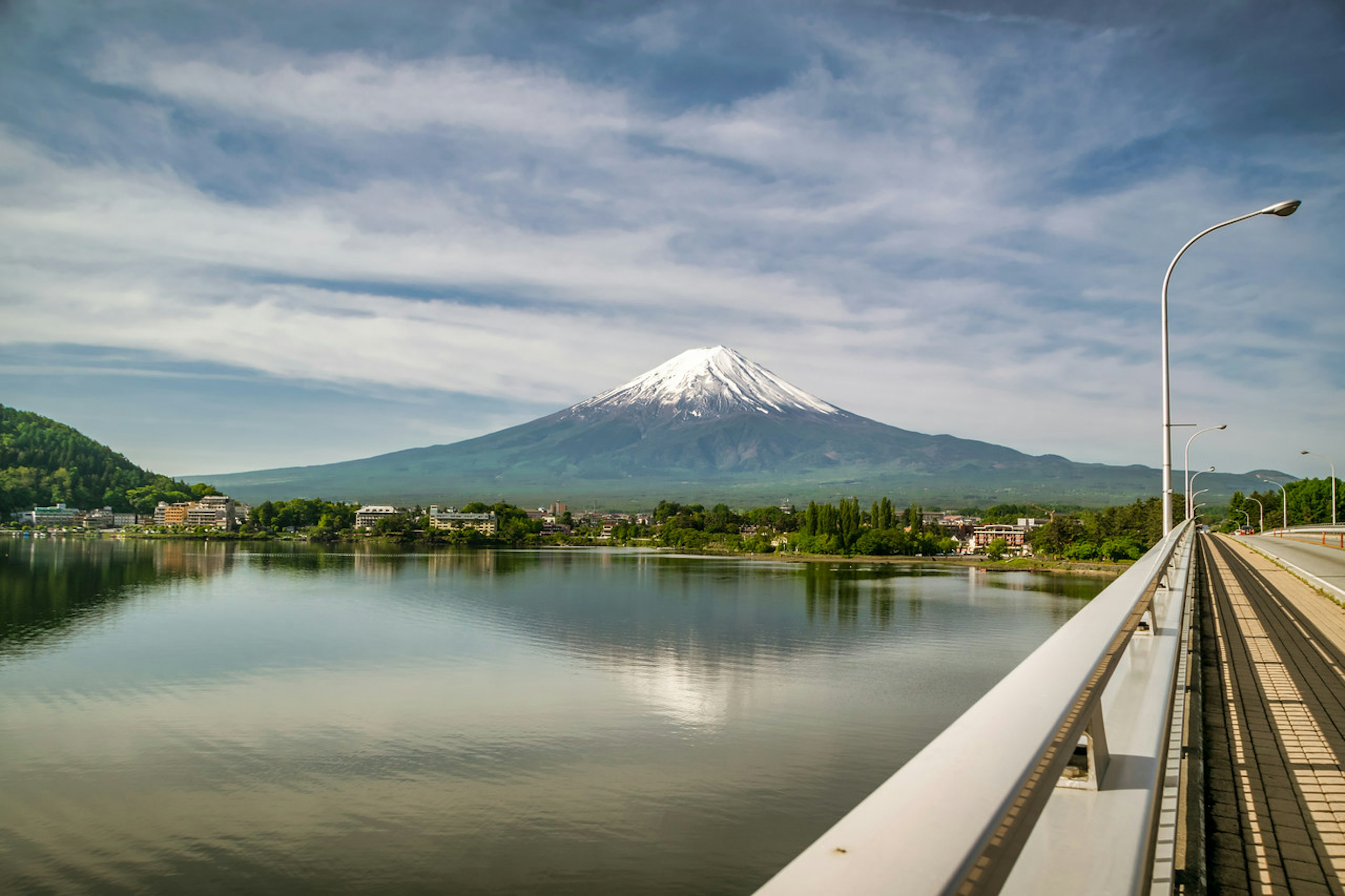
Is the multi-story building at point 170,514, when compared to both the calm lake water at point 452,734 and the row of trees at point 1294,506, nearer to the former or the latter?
the calm lake water at point 452,734

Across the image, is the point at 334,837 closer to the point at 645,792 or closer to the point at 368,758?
the point at 368,758

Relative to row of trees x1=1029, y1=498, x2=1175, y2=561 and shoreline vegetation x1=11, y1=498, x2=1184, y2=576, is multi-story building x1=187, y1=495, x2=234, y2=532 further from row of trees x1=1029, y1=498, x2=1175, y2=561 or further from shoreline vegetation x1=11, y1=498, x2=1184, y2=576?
row of trees x1=1029, y1=498, x2=1175, y2=561

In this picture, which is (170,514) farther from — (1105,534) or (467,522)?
(1105,534)

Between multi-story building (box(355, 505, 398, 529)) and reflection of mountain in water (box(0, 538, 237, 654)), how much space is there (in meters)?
28.2

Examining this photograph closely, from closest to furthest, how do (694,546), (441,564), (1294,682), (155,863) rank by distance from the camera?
(1294,682), (155,863), (441,564), (694,546)

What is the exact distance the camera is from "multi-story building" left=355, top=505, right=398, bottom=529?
123 meters

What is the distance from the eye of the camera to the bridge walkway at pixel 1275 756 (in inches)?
121

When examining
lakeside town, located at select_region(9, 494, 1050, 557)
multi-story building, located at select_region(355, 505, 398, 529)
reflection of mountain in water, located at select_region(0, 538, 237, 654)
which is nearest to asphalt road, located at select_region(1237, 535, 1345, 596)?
reflection of mountain in water, located at select_region(0, 538, 237, 654)

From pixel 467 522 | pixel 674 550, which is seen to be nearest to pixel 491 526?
pixel 467 522

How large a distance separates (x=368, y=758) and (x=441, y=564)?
56761 millimetres

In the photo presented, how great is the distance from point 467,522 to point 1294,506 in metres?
98.6

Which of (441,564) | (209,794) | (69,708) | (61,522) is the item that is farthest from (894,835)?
(61,522)

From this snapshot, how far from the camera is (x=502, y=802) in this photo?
1418cm

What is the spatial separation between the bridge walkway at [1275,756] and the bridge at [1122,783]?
0.01 meters
